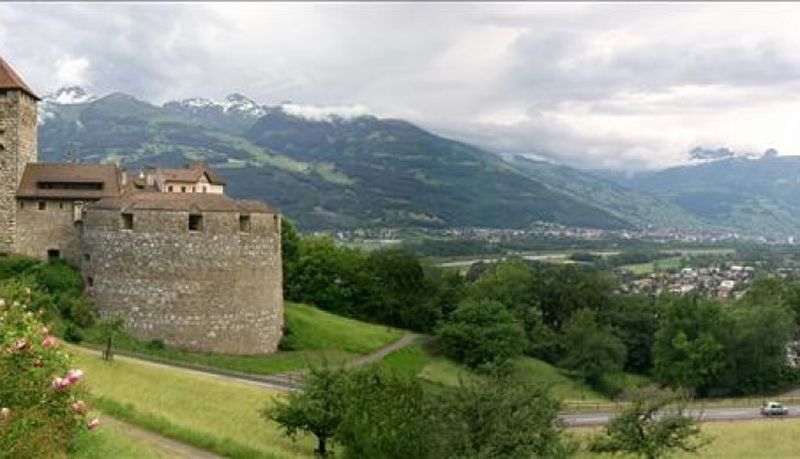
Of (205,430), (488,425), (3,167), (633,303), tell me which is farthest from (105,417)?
(633,303)

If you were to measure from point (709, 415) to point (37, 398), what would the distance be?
53.0m

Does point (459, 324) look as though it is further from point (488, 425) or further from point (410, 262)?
point (488, 425)

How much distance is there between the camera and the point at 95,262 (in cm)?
5550

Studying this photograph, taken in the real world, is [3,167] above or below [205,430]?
above

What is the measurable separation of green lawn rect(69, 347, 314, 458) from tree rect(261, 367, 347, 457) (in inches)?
34.7

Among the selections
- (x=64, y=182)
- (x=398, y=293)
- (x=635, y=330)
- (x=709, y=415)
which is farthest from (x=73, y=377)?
(x=635, y=330)

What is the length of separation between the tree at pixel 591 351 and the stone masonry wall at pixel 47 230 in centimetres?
4560

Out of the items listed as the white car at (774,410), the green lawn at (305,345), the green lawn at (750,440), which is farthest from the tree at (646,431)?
the white car at (774,410)

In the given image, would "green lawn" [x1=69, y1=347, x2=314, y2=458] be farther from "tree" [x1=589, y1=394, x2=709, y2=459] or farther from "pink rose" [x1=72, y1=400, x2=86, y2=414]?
"tree" [x1=589, y1=394, x2=709, y2=459]

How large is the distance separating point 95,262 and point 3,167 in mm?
8443

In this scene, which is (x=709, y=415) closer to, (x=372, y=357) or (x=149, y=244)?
(x=372, y=357)

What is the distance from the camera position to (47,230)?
57.3m

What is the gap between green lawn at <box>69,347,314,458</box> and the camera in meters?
29.8

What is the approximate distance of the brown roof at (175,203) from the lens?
5459 cm
